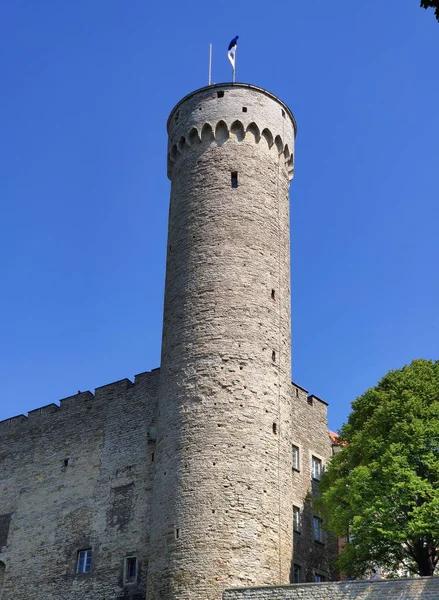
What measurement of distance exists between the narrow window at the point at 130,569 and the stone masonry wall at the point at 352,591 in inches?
205

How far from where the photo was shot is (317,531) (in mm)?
27578

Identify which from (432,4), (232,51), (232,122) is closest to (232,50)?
(232,51)

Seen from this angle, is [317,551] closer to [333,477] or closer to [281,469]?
[333,477]

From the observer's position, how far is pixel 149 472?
26.5 metres

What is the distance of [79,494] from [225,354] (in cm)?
810

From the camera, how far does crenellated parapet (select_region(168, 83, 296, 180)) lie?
27.7 m

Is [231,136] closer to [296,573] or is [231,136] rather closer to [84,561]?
[296,573]

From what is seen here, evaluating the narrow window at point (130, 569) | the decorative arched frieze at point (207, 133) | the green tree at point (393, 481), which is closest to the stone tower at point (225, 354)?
the decorative arched frieze at point (207, 133)

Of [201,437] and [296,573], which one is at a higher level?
[201,437]

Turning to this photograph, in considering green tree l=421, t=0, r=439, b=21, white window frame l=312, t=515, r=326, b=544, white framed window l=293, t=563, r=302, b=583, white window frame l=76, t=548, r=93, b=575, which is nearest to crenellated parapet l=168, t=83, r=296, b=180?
white window frame l=312, t=515, r=326, b=544

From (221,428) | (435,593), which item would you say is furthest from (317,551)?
(435,593)

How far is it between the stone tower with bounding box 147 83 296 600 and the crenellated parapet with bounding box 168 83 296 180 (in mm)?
40

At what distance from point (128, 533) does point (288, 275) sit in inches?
368

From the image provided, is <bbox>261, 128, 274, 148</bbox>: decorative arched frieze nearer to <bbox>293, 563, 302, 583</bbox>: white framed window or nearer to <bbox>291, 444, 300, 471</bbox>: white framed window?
<bbox>291, 444, 300, 471</bbox>: white framed window
